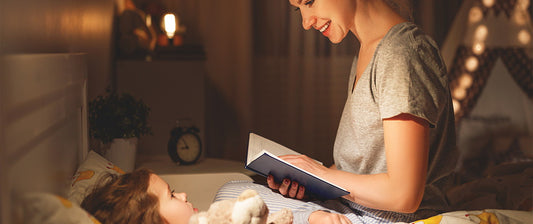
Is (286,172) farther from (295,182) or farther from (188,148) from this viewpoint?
(188,148)

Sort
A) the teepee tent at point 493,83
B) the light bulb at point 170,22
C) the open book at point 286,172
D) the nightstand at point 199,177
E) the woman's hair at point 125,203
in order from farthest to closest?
the teepee tent at point 493,83, the light bulb at point 170,22, the nightstand at point 199,177, the open book at point 286,172, the woman's hair at point 125,203

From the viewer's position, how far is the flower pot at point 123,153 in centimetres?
133

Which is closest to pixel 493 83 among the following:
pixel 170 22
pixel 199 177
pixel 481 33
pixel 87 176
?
pixel 481 33

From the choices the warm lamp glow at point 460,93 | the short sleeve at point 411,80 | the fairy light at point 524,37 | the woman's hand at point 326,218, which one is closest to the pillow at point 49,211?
the woman's hand at point 326,218

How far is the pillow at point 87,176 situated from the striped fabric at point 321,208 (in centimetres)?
23

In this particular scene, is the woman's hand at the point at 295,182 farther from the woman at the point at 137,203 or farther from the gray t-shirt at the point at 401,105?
the woman at the point at 137,203

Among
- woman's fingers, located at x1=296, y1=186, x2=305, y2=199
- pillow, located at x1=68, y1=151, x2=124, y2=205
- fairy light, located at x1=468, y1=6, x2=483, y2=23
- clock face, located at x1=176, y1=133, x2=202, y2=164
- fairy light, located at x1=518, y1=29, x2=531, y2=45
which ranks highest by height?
fairy light, located at x1=468, y1=6, x2=483, y2=23

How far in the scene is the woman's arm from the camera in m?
0.85

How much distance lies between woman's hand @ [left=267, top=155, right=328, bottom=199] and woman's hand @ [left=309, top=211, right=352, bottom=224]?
7cm

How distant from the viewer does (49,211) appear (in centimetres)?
55

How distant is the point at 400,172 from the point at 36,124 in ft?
1.89

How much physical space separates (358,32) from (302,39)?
188 cm

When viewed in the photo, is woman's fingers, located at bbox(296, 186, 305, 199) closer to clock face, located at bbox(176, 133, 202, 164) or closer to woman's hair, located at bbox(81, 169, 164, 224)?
woman's hair, located at bbox(81, 169, 164, 224)

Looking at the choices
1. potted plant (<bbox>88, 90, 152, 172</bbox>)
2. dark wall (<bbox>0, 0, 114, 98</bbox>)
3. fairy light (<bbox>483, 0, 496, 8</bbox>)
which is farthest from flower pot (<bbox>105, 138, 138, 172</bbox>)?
fairy light (<bbox>483, 0, 496, 8</bbox>)
